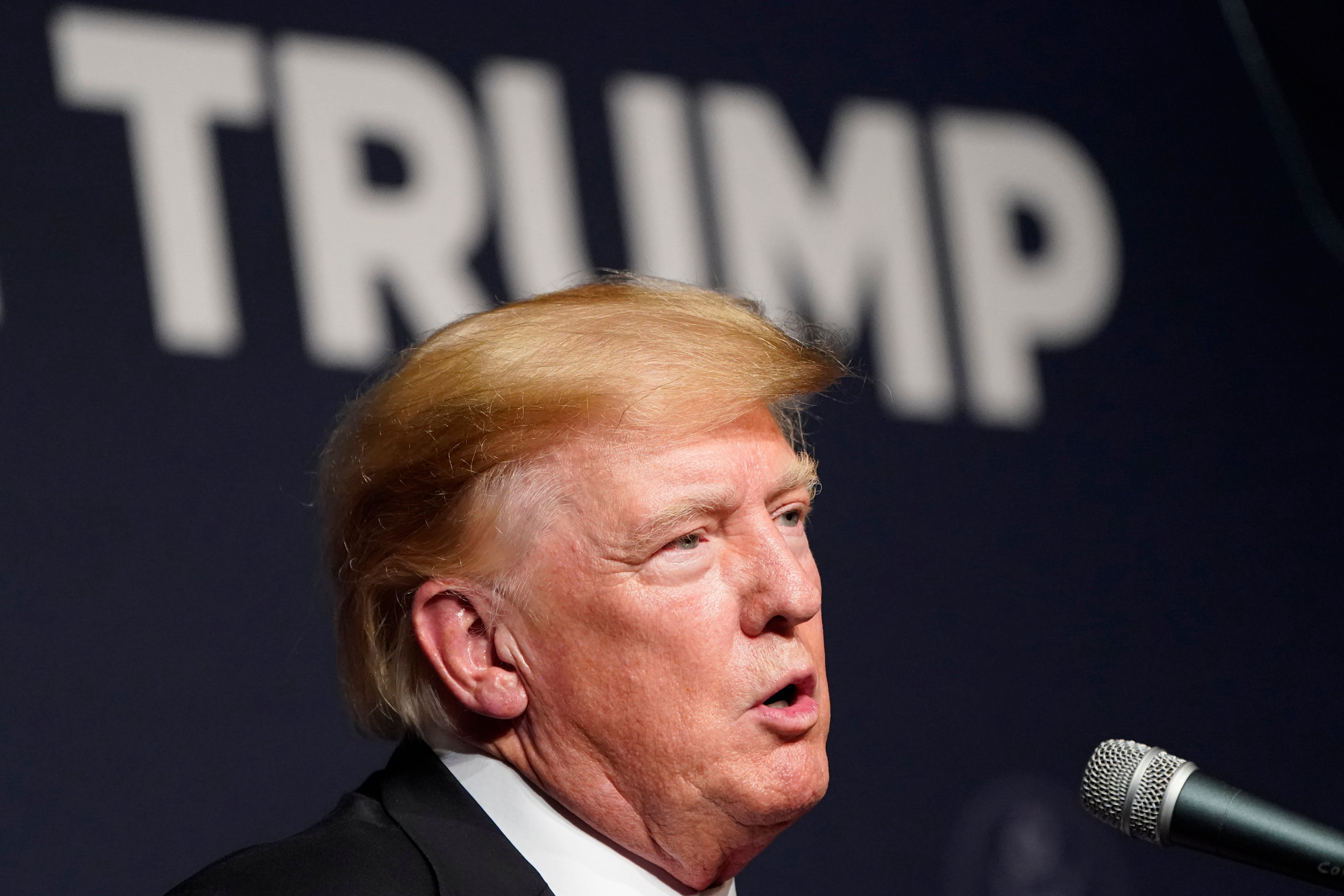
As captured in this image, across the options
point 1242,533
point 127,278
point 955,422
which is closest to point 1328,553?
point 1242,533

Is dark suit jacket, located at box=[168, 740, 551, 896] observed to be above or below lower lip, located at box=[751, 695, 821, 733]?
below

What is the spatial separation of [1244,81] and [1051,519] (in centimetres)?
116

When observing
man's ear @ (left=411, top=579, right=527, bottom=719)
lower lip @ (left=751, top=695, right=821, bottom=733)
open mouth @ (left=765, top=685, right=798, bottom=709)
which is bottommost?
lower lip @ (left=751, top=695, right=821, bottom=733)

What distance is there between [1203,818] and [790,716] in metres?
0.49

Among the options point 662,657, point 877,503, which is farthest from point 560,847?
point 877,503

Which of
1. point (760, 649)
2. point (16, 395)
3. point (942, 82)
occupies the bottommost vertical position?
point (760, 649)

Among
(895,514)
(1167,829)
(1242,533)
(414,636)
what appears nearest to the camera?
(1167,829)

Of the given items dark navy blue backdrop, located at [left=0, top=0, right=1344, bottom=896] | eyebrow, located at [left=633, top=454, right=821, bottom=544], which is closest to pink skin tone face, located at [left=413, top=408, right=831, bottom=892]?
eyebrow, located at [left=633, top=454, right=821, bottom=544]

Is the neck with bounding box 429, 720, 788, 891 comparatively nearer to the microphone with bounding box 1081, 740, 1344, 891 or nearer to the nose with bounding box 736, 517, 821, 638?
the nose with bounding box 736, 517, 821, 638

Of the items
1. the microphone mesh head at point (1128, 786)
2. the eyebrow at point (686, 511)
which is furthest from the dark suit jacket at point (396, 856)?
the microphone mesh head at point (1128, 786)

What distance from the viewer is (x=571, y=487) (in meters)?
1.77

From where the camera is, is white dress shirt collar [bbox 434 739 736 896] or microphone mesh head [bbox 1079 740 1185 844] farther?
white dress shirt collar [bbox 434 739 736 896]

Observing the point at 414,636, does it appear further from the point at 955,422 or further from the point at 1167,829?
the point at 955,422

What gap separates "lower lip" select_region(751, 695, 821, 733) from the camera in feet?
5.67
